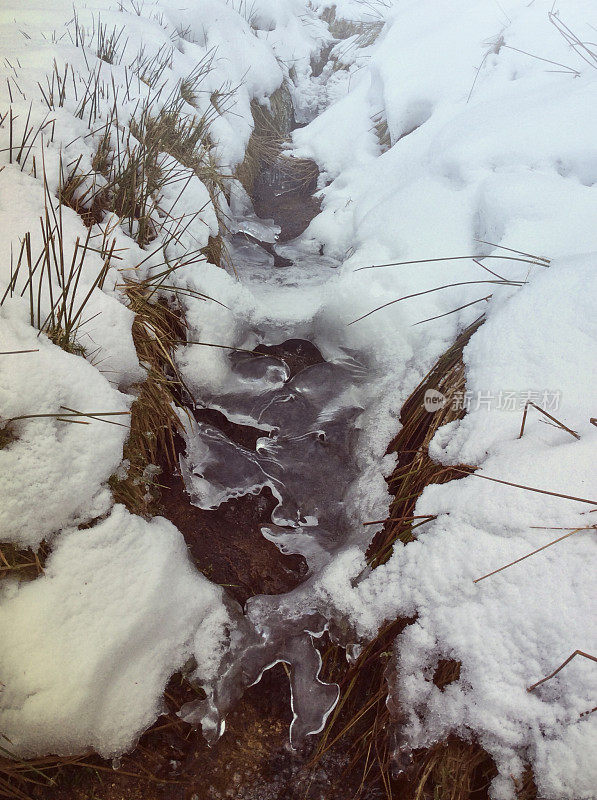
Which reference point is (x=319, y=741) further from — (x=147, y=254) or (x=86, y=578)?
(x=147, y=254)

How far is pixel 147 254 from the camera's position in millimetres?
1950

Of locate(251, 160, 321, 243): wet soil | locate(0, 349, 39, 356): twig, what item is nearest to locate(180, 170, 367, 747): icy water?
locate(0, 349, 39, 356): twig

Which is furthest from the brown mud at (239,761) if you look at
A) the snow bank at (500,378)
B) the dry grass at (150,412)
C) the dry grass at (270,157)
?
the dry grass at (270,157)

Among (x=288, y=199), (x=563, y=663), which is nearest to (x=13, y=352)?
(x=563, y=663)

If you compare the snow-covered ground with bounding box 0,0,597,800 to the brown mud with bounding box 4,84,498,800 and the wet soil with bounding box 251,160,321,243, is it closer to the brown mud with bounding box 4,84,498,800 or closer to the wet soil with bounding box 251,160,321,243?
the brown mud with bounding box 4,84,498,800

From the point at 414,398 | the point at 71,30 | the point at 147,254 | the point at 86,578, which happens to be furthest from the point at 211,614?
the point at 71,30

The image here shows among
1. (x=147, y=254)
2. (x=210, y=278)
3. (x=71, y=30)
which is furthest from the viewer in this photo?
(x=71, y=30)

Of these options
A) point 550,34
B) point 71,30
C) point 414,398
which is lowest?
point 414,398

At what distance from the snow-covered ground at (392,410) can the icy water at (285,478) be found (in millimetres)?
39

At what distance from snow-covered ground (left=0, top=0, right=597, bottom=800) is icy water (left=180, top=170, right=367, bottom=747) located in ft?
0.13

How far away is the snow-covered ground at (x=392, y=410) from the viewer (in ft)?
3.54

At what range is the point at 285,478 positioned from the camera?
1.86m

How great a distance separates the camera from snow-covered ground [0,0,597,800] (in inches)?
42.5

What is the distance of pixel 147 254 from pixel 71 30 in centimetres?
218
